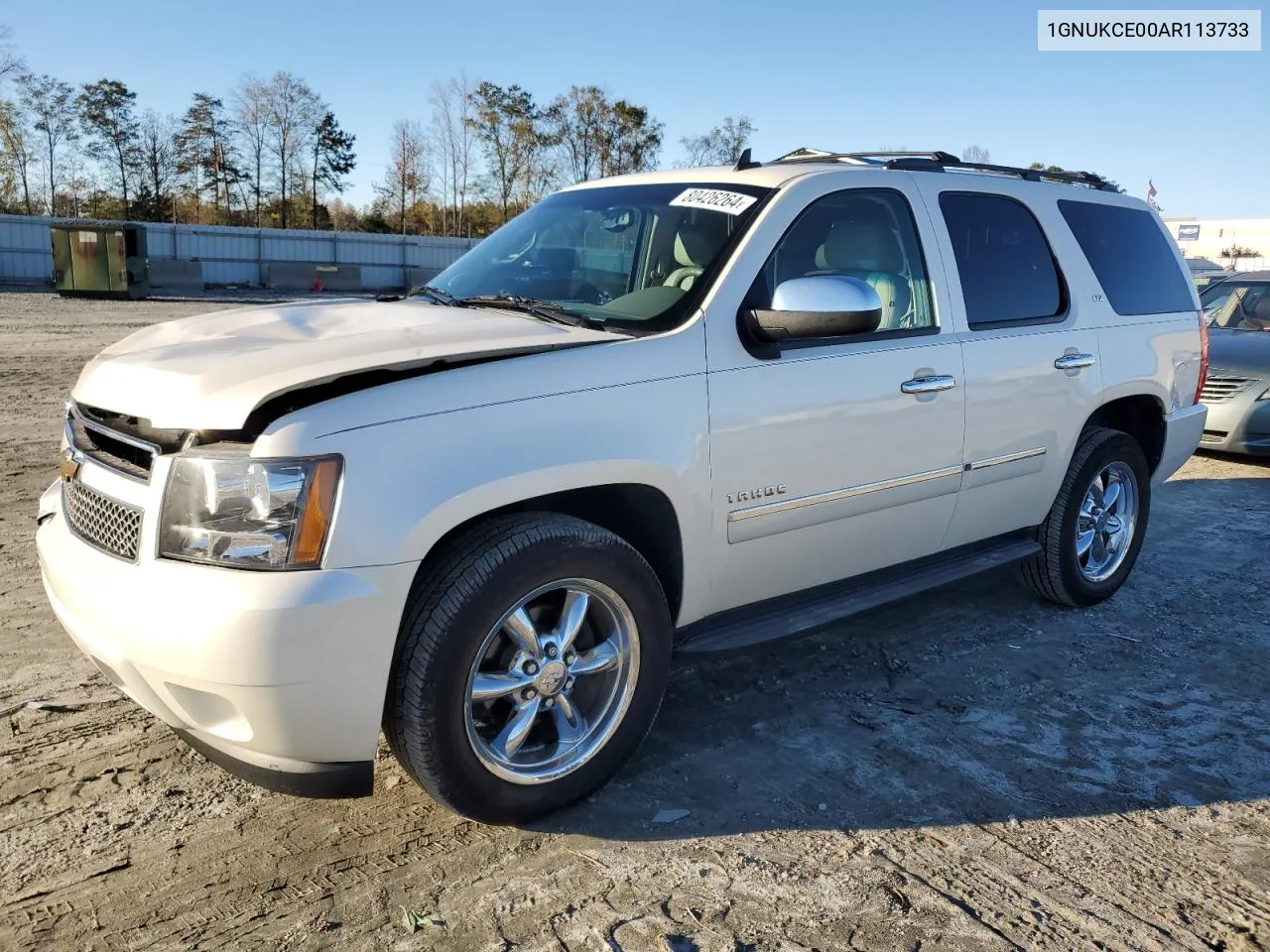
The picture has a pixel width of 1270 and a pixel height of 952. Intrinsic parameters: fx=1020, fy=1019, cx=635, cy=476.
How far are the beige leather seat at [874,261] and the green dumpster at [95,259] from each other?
25831 mm

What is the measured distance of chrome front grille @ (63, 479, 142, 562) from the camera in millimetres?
2701

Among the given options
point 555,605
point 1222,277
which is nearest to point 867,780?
point 555,605

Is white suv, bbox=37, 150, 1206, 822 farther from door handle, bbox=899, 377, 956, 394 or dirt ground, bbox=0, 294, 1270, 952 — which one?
dirt ground, bbox=0, 294, 1270, 952

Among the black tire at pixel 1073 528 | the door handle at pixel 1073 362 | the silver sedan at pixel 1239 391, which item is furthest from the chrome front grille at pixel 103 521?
the silver sedan at pixel 1239 391

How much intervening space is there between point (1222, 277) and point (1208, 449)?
9.75 ft

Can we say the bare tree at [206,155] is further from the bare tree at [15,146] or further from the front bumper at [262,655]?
the front bumper at [262,655]

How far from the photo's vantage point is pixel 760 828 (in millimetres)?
3064

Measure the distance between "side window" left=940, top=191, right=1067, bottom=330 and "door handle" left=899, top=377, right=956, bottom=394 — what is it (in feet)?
1.20

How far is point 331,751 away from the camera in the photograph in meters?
2.63

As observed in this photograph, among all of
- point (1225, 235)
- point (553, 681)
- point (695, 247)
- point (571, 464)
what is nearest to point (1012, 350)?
point (695, 247)

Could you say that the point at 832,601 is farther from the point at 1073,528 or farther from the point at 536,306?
the point at 1073,528

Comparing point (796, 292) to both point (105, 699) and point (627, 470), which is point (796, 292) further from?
point (105, 699)

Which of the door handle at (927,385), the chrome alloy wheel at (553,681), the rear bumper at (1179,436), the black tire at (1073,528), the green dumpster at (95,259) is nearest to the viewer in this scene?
the chrome alloy wheel at (553,681)

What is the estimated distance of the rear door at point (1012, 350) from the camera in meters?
4.21
